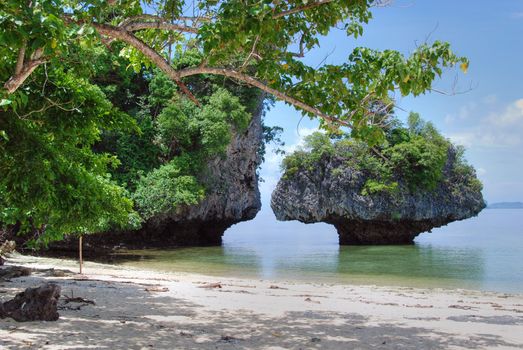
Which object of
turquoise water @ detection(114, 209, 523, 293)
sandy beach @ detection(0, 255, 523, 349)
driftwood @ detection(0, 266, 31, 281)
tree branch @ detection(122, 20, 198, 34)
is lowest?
turquoise water @ detection(114, 209, 523, 293)

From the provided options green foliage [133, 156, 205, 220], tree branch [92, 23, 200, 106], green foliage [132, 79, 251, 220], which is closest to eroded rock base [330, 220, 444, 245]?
green foliage [132, 79, 251, 220]

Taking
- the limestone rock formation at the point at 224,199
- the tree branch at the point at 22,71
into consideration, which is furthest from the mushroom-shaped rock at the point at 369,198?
the tree branch at the point at 22,71

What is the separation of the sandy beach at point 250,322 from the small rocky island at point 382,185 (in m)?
20.0

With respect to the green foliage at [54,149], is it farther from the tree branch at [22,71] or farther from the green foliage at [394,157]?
the green foliage at [394,157]

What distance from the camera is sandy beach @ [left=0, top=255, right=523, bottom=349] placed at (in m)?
5.55

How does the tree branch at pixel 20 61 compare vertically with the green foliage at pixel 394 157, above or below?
below

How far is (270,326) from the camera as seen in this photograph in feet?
22.3

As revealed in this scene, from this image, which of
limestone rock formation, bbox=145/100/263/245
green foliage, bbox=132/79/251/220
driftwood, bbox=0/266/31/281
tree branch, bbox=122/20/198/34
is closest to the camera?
tree branch, bbox=122/20/198/34

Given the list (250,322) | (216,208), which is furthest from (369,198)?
(250,322)

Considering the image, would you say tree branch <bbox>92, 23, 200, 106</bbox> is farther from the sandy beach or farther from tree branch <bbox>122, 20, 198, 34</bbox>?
the sandy beach

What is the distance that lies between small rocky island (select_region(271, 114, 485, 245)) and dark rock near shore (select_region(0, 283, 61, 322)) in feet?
85.1

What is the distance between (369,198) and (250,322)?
25.0 m

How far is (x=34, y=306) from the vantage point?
6.11 m

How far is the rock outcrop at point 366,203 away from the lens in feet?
103
